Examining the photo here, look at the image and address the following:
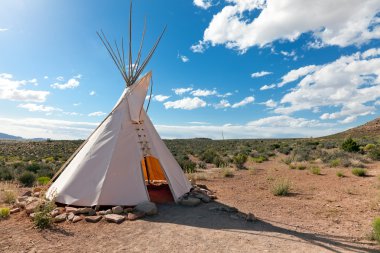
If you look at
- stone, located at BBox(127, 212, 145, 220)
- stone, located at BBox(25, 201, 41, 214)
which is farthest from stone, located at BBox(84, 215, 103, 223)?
stone, located at BBox(25, 201, 41, 214)

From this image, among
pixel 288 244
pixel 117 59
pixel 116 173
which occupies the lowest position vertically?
pixel 288 244

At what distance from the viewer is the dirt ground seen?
6.05 meters

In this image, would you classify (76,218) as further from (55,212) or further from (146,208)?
(146,208)

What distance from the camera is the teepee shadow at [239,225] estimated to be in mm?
6426

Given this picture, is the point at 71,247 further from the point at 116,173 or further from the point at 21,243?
the point at 116,173

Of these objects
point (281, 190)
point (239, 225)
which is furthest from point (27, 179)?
point (281, 190)

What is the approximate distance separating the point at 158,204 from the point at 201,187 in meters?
2.84

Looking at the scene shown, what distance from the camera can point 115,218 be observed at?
23.8 feet

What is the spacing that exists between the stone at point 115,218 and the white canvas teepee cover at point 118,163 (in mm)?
649

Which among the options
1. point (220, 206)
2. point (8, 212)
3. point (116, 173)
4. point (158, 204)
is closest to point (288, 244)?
point (220, 206)

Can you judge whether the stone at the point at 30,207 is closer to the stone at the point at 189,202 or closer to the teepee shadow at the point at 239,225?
the teepee shadow at the point at 239,225

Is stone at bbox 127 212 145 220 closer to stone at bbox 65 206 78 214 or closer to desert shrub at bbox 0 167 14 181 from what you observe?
stone at bbox 65 206 78 214

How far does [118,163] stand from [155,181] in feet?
14.0

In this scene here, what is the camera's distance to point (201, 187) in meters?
→ 11.5
